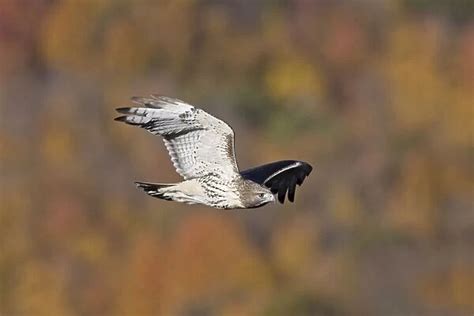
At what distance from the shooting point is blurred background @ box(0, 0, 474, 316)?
39.6 meters

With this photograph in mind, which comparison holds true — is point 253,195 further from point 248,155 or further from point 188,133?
point 248,155

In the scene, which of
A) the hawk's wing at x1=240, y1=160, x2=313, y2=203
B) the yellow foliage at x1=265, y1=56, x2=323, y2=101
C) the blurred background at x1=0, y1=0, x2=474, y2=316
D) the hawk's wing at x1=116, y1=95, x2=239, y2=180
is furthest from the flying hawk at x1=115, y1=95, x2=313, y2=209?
the yellow foliage at x1=265, y1=56, x2=323, y2=101

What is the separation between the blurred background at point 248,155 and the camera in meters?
39.6

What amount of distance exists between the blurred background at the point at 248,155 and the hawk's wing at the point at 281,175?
2185 centimetres

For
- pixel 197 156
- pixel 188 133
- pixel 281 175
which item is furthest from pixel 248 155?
pixel 188 133

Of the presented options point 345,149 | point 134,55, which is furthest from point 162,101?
point 134,55

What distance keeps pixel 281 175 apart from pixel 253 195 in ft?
4.00

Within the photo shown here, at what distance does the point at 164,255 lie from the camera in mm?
41562

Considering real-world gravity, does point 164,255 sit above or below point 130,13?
below

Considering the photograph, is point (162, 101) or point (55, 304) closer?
point (162, 101)

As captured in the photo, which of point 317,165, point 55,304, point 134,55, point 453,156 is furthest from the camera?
point 134,55

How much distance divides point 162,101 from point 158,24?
43.0 meters

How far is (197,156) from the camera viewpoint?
43.3 ft

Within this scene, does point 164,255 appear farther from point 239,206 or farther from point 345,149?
point 239,206
